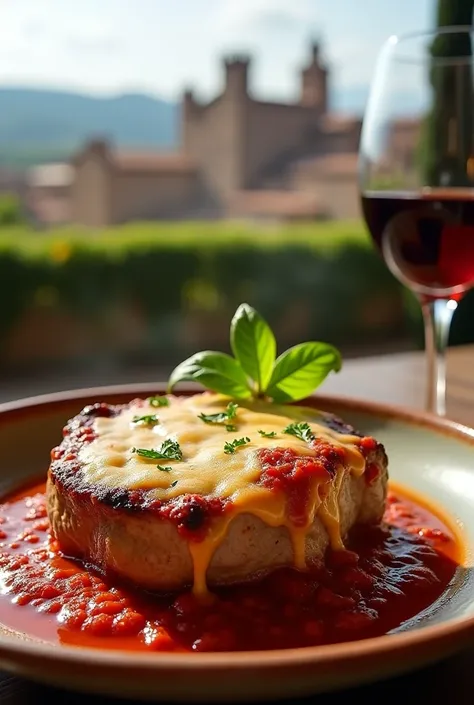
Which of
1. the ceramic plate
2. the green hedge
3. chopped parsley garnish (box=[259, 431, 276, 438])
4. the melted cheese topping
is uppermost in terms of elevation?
chopped parsley garnish (box=[259, 431, 276, 438])

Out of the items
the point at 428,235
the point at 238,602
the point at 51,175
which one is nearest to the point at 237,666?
the point at 238,602

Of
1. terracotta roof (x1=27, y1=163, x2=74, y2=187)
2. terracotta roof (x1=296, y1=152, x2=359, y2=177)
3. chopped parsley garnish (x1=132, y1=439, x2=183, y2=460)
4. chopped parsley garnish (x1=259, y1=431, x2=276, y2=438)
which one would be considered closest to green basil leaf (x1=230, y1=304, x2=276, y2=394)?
chopped parsley garnish (x1=259, y1=431, x2=276, y2=438)

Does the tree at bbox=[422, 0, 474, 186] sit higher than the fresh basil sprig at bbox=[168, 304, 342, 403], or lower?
higher

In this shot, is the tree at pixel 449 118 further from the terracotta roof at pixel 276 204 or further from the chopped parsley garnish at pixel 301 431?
the terracotta roof at pixel 276 204

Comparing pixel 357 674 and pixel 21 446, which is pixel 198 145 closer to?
pixel 21 446

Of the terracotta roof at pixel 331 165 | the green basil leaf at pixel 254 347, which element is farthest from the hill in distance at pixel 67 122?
the green basil leaf at pixel 254 347

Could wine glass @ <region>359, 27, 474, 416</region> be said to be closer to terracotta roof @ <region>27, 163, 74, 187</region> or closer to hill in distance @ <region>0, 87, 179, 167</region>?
hill in distance @ <region>0, 87, 179, 167</region>
